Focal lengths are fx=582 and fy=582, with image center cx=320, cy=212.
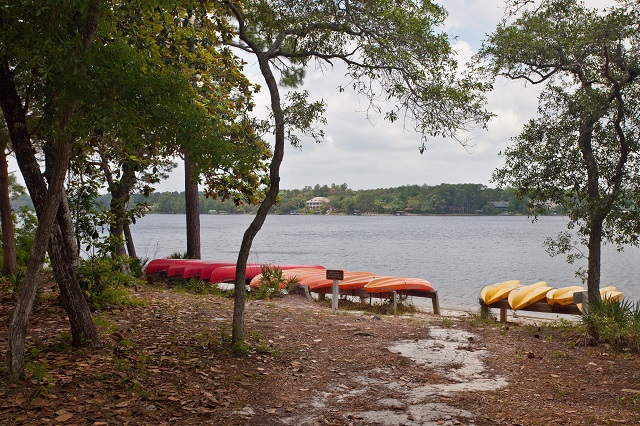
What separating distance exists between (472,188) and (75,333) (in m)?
78.6

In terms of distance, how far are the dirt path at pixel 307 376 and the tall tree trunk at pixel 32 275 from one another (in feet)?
0.81

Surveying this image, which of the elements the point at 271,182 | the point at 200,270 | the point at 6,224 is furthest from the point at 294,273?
the point at 271,182

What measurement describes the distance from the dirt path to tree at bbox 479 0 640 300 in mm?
2263

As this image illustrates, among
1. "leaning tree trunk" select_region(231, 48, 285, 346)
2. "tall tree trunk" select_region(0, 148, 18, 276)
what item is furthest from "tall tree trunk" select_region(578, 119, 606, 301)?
"tall tree trunk" select_region(0, 148, 18, 276)

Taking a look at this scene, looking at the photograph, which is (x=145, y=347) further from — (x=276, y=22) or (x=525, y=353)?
(x=525, y=353)

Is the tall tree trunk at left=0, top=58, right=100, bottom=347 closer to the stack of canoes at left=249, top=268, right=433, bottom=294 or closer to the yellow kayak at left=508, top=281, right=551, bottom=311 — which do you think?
the stack of canoes at left=249, top=268, right=433, bottom=294

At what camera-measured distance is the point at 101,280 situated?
26.7 ft

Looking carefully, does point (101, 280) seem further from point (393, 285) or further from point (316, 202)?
point (316, 202)

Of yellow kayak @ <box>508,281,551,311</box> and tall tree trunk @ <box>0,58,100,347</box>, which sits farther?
yellow kayak @ <box>508,281,551,311</box>

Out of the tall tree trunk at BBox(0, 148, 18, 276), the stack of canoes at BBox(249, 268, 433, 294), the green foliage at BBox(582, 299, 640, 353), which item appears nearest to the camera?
the green foliage at BBox(582, 299, 640, 353)

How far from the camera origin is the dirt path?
5012 mm

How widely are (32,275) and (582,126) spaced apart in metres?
8.45

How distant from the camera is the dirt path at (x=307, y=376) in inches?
197

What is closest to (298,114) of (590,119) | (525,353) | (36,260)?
(36,260)
